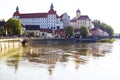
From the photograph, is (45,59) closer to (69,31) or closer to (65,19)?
(69,31)

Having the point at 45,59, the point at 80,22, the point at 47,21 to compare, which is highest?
the point at 47,21

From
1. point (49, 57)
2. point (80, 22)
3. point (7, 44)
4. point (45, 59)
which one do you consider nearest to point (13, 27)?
point (7, 44)

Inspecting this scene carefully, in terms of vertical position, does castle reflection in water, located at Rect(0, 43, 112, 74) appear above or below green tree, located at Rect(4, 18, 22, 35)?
below

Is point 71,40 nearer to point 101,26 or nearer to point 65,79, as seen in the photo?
point 101,26

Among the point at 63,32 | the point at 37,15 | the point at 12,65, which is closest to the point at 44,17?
the point at 37,15

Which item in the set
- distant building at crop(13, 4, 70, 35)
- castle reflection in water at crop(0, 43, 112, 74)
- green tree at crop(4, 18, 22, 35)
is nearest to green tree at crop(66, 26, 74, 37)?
distant building at crop(13, 4, 70, 35)

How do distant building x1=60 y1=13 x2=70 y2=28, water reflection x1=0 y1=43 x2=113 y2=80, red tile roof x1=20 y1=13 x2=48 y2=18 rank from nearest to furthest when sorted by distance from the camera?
1. water reflection x1=0 y1=43 x2=113 y2=80
2. distant building x1=60 y1=13 x2=70 y2=28
3. red tile roof x1=20 y1=13 x2=48 y2=18

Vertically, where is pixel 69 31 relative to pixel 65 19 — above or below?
below

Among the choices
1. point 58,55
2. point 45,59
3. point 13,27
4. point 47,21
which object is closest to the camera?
point 45,59

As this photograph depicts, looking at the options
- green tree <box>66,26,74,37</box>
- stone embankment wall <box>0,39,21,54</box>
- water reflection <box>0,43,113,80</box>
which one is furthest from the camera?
green tree <box>66,26,74,37</box>

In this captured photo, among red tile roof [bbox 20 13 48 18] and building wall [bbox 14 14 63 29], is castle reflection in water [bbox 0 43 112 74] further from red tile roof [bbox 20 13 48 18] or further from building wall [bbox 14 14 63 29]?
red tile roof [bbox 20 13 48 18]

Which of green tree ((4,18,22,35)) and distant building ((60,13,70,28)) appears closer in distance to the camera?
green tree ((4,18,22,35))

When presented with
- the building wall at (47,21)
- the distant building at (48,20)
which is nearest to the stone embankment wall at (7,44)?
the distant building at (48,20)

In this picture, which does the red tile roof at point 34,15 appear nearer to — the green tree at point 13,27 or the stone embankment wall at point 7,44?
the green tree at point 13,27
